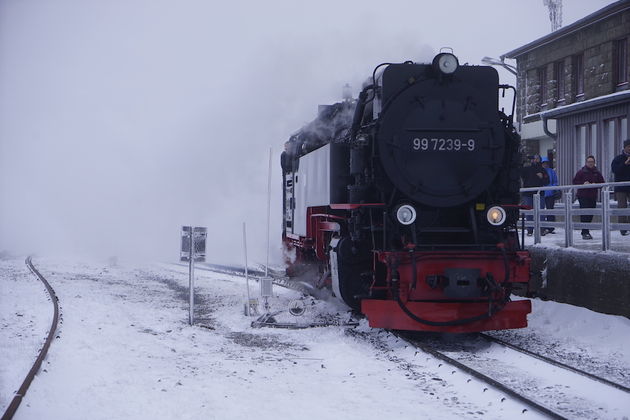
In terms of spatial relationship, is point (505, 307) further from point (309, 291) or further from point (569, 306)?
point (309, 291)

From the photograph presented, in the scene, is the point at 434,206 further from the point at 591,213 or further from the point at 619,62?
the point at 619,62

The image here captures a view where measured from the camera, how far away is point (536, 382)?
625cm

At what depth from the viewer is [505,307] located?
792 centimetres

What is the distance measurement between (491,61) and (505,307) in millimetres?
18073

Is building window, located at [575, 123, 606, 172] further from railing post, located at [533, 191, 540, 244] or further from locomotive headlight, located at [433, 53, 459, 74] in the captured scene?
locomotive headlight, located at [433, 53, 459, 74]

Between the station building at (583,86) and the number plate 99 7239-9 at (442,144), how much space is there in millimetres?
10109

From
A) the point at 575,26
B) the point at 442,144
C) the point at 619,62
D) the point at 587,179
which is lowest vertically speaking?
the point at 587,179

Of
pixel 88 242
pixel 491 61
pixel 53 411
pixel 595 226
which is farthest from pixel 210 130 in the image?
pixel 53 411

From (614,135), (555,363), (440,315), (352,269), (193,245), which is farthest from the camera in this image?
(614,135)

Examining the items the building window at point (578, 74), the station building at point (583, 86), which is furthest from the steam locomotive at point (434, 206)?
the building window at point (578, 74)

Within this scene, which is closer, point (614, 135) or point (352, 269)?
point (352, 269)

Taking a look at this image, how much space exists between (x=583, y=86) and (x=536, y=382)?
16.4 m

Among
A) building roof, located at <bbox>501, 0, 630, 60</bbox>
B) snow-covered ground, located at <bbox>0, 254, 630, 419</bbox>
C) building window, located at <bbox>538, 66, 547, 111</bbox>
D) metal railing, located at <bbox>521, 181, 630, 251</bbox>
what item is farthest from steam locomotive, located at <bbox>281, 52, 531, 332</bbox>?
building window, located at <bbox>538, 66, 547, 111</bbox>

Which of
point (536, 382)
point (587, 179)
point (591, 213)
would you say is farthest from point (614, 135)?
point (536, 382)
